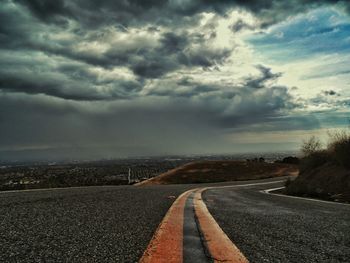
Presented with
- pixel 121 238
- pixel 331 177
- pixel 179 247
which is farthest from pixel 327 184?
pixel 179 247

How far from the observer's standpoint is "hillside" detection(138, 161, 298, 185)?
43.6m

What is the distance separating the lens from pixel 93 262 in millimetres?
3117

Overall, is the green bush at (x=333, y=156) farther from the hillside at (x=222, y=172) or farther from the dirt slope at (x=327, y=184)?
the hillside at (x=222, y=172)

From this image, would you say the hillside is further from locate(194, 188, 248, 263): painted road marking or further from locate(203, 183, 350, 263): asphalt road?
locate(194, 188, 248, 263): painted road marking

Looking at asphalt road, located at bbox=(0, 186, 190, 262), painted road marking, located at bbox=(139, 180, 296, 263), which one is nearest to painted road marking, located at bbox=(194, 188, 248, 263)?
painted road marking, located at bbox=(139, 180, 296, 263)

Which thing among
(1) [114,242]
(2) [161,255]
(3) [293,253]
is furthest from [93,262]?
(3) [293,253]

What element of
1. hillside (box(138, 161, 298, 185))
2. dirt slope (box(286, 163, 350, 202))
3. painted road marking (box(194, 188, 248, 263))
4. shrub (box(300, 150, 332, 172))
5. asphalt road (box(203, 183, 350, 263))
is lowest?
hillside (box(138, 161, 298, 185))

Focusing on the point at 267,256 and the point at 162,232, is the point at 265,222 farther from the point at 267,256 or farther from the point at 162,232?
the point at 267,256

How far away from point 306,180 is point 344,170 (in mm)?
3135

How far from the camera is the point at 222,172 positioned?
50.3 m

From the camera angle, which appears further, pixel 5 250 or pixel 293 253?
pixel 293 253

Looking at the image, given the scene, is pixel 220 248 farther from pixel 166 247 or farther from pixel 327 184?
pixel 327 184

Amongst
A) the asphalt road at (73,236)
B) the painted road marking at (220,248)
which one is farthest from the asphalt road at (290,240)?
the asphalt road at (73,236)

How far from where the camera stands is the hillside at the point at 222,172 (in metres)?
43.6
